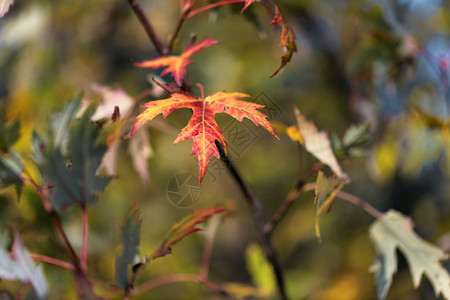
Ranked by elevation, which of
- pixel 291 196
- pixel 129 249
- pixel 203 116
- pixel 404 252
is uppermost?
pixel 203 116

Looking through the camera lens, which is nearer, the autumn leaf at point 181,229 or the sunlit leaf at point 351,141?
the autumn leaf at point 181,229

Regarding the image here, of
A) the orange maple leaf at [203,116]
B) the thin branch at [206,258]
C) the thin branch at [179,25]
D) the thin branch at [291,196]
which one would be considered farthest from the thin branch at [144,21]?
the thin branch at [206,258]

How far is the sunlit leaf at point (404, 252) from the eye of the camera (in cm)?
70

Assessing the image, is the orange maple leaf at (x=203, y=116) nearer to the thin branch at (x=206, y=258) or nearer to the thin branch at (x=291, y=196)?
the thin branch at (x=291, y=196)

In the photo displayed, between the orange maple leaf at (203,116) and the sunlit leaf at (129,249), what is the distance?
15 centimetres

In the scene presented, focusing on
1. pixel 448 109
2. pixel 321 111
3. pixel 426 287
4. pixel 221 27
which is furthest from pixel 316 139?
pixel 221 27

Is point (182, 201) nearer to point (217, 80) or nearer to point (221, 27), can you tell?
point (217, 80)

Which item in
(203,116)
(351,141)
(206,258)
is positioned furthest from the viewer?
(206,258)

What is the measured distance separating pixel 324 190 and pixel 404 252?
257mm

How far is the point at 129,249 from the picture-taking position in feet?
1.98

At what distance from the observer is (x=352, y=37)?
180cm

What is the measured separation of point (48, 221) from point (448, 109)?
851mm

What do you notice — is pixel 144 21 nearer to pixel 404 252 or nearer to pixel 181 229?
pixel 181 229

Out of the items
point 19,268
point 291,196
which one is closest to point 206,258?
point 291,196
